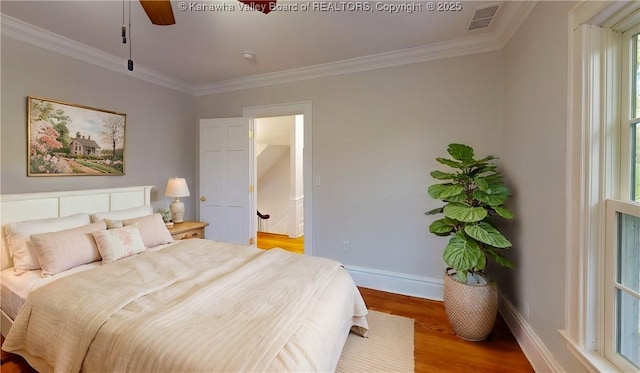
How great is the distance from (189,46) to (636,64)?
3.24 m

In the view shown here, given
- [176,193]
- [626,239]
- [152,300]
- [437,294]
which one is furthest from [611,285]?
[176,193]

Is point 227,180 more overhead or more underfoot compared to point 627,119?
more underfoot

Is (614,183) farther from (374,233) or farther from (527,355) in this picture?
(374,233)

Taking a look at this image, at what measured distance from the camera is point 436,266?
279 cm

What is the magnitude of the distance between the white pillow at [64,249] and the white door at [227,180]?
1.67 m

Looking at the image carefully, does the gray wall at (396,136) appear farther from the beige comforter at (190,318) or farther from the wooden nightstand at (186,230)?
the beige comforter at (190,318)

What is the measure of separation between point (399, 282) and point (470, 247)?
117 centimetres

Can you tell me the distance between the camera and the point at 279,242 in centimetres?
509

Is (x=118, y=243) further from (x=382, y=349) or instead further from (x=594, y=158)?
(x=594, y=158)

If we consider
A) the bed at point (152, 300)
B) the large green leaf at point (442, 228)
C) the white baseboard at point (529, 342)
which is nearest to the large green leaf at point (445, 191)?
the large green leaf at point (442, 228)

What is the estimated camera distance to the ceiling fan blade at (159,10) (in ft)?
4.55

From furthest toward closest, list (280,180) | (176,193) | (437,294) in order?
(280,180) → (176,193) → (437,294)

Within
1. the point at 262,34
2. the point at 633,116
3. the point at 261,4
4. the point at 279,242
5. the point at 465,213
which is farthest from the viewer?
the point at 279,242

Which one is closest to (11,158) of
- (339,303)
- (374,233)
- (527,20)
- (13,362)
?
(13,362)
